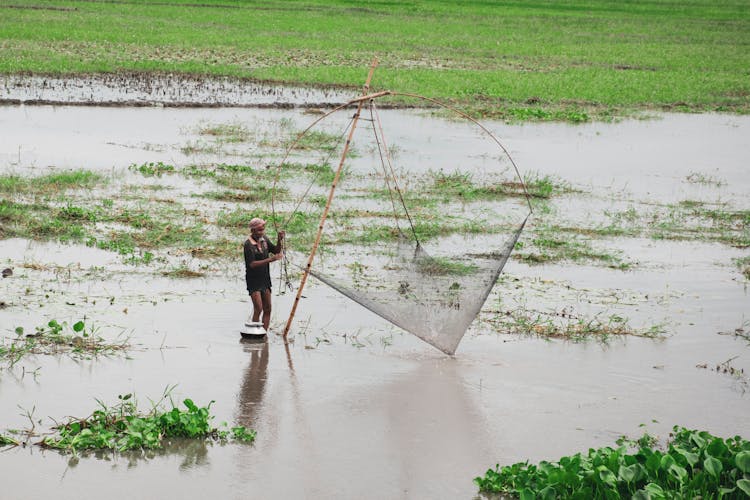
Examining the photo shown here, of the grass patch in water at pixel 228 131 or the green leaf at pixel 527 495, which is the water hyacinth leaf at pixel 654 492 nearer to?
the green leaf at pixel 527 495

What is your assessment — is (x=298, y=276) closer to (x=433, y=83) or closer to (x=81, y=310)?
(x=81, y=310)

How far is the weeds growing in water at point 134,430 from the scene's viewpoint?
241 inches

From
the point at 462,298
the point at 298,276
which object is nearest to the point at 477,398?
the point at 462,298

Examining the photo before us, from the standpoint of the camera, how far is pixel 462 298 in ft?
27.1

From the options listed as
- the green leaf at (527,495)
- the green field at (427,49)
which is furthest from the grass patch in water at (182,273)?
the green field at (427,49)

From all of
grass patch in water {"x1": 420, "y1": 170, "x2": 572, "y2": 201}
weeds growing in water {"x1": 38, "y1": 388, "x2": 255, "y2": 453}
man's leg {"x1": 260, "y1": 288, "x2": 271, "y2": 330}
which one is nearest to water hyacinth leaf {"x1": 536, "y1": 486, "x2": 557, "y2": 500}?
weeds growing in water {"x1": 38, "y1": 388, "x2": 255, "y2": 453}

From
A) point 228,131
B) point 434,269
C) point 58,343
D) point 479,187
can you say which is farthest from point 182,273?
point 228,131

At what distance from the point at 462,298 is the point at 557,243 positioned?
158 inches

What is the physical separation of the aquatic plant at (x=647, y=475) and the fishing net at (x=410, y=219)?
2.51m

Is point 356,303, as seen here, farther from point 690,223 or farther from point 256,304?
point 690,223

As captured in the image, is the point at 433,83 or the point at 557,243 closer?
the point at 557,243

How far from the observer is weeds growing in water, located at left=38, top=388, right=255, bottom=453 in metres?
6.13

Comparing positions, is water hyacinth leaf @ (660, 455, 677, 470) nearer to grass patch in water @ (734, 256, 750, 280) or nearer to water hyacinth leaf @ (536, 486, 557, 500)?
water hyacinth leaf @ (536, 486, 557, 500)

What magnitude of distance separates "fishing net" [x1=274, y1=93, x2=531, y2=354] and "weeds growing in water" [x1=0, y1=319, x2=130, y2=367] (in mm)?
1718
